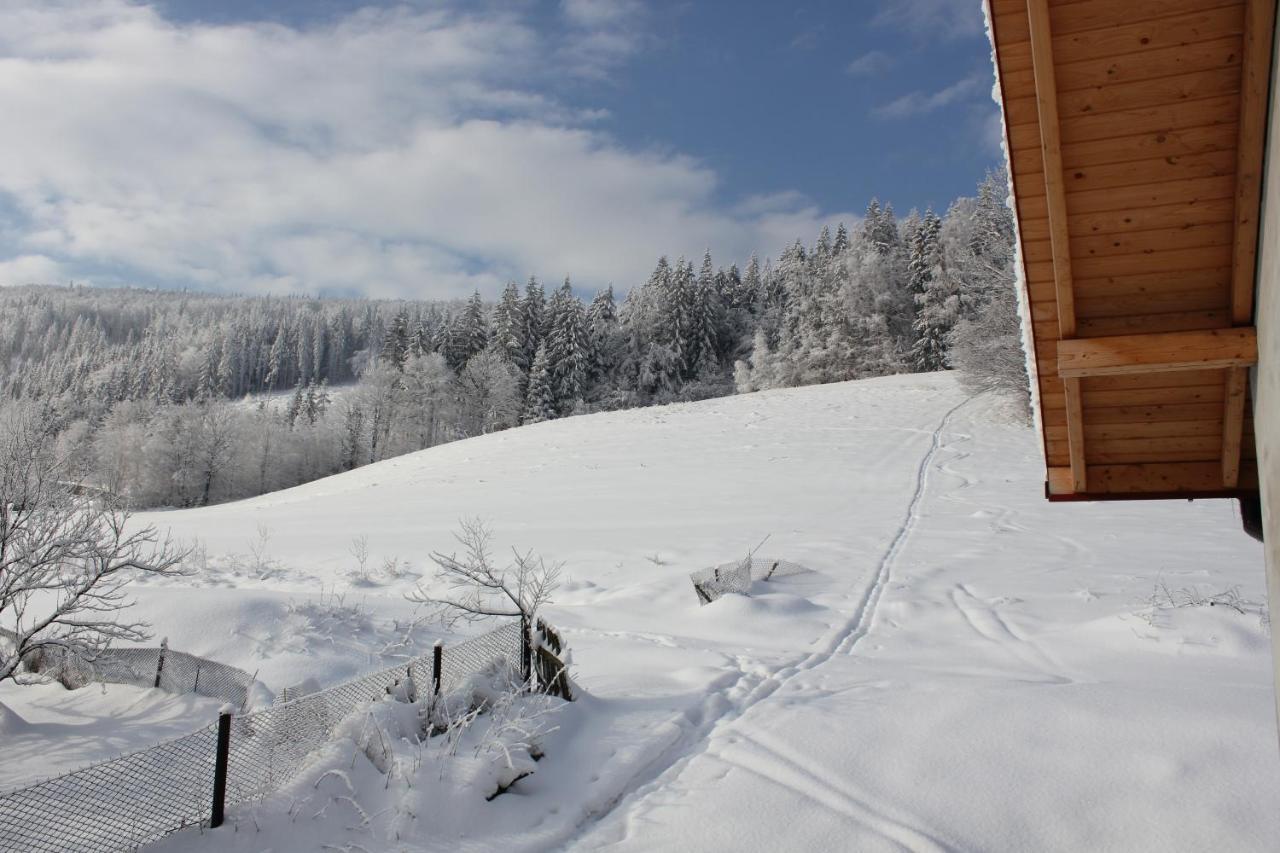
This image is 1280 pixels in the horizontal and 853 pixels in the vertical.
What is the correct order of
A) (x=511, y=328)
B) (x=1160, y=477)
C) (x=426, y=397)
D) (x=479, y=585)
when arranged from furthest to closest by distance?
(x=511, y=328)
(x=426, y=397)
(x=479, y=585)
(x=1160, y=477)

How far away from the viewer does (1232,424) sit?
4.87m

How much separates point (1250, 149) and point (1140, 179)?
481 millimetres

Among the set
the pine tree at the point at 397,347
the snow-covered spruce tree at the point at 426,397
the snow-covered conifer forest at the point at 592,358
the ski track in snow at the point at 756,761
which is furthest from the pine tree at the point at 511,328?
the ski track in snow at the point at 756,761

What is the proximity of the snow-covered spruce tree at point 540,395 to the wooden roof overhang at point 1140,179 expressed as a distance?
168ft

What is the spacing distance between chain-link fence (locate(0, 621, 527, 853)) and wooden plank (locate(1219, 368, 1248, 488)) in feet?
22.1

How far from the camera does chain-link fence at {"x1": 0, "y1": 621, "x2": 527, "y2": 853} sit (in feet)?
14.8

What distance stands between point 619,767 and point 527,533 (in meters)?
12.2

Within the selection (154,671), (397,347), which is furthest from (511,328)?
(154,671)

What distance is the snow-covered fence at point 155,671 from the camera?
8148 millimetres

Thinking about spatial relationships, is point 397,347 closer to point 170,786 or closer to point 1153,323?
point 170,786

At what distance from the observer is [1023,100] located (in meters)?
3.76

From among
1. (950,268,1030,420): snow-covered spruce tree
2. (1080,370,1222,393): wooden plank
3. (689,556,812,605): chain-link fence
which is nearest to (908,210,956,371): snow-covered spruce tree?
(950,268,1030,420): snow-covered spruce tree

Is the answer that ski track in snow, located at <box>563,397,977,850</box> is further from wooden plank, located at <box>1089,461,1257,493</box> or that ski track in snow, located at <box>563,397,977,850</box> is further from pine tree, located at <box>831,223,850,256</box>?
pine tree, located at <box>831,223,850,256</box>

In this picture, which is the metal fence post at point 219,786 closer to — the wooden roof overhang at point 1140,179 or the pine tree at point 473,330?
the wooden roof overhang at point 1140,179
